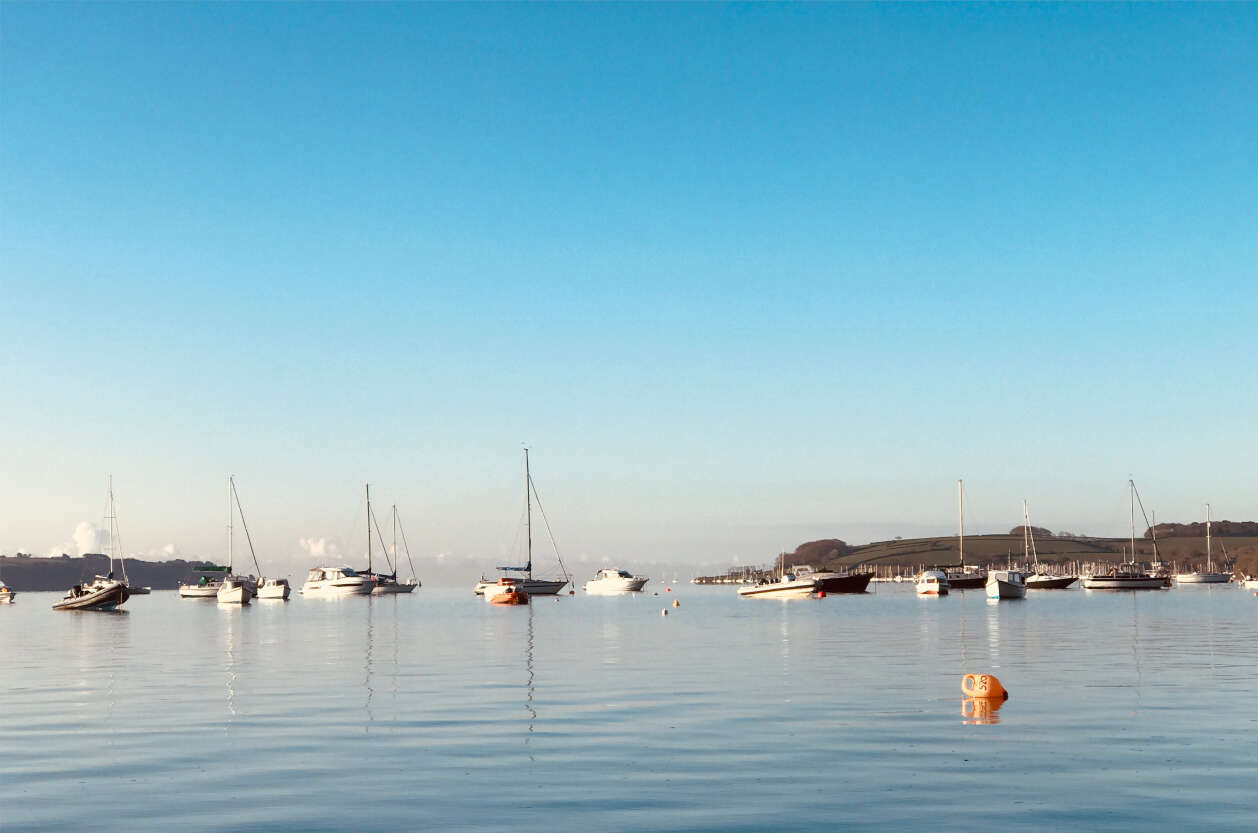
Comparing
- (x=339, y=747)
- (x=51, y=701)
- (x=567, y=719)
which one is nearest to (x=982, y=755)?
(x=567, y=719)

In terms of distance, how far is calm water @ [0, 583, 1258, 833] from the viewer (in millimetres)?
18031

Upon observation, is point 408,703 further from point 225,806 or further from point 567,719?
point 225,806

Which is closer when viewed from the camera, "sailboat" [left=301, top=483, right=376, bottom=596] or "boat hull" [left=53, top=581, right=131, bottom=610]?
"boat hull" [left=53, top=581, right=131, bottom=610]

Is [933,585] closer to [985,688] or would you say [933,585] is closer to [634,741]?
[985,688]

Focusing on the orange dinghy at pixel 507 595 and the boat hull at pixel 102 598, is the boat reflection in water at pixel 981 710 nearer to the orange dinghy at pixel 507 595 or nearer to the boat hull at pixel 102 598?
the boat hull at pixel 102 598

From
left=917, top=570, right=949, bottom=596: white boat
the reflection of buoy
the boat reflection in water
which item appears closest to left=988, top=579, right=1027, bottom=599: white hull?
left=917, top=570, right=949, bottom=596: white boat

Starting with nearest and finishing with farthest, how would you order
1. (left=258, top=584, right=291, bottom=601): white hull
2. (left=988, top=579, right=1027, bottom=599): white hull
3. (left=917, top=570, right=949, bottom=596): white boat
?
(left=988, top=579, right=1027, bottom=599): white hull
(left=258, top=584, right=291, bottom=601): white hull
(left=917, top=570, right=949, bottom=596): white boat

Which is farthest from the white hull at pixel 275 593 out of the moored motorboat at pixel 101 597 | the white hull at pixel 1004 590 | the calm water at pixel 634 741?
the calm water at pixel 634 741

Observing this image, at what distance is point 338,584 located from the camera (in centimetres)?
18800

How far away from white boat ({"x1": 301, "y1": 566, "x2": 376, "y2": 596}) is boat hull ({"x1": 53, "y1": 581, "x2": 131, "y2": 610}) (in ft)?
192

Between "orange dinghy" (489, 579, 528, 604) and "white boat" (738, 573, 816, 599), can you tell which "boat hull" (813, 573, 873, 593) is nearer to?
"white boat" (738, 573, 816, 599)

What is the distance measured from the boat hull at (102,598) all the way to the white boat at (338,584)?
58.5m

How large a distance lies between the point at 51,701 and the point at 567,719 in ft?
57.6

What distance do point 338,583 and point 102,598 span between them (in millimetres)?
63956
